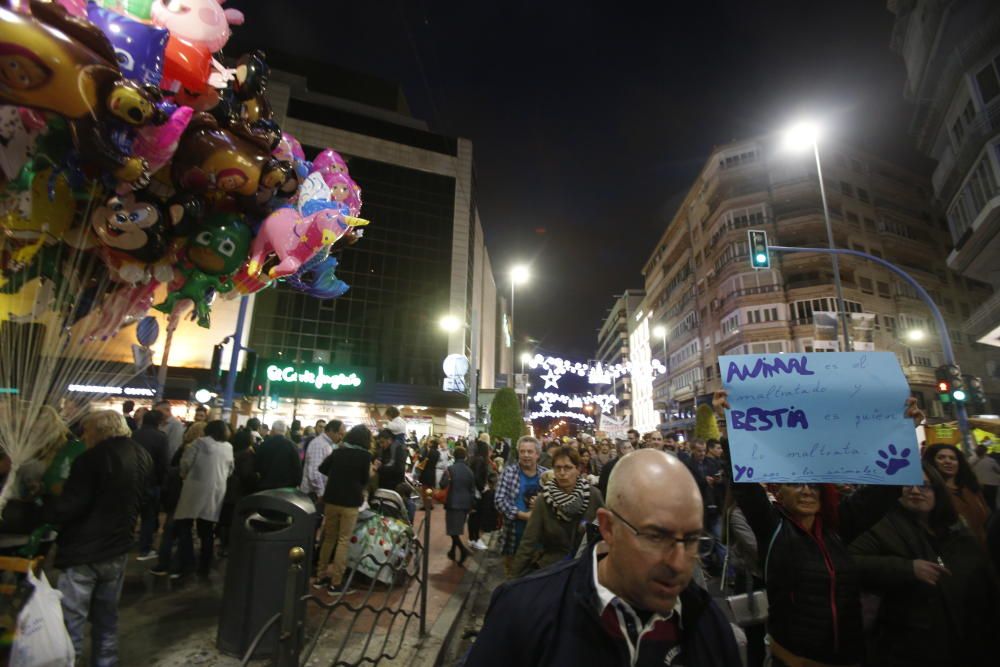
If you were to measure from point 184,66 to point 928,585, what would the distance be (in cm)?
690

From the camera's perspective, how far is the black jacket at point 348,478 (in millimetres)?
6316

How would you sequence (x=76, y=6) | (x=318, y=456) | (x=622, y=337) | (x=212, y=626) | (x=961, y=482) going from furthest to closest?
(x=622, y=337) < (x=318, y=456) < (x=212, y=626) < (x=961, y=482) < (x=76, y=6)

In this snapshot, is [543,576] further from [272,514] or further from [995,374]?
[995,374]

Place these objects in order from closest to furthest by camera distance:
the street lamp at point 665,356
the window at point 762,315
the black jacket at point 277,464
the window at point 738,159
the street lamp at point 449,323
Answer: the black jacket at point 277,464
the street lamp at point 449,323
the window at point 762,315
the window at point 738,159
the street lamp at point 665,356

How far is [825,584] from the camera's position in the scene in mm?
2764

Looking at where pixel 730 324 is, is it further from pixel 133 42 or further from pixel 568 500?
pixel 133 42

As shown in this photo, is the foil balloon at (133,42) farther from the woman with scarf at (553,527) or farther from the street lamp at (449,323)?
the street lamp at (449,323)

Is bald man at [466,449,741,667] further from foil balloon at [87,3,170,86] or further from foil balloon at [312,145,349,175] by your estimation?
foil balloon at [312,145,349,175]

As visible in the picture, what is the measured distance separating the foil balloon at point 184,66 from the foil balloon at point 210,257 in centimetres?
118

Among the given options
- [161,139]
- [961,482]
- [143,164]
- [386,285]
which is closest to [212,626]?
[143,164]

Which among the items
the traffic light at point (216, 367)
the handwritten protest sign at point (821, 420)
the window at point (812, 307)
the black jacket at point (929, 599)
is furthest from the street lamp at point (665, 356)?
the handwritten protest sign at point (821, 420)

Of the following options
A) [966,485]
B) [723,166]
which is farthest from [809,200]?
[966,485]

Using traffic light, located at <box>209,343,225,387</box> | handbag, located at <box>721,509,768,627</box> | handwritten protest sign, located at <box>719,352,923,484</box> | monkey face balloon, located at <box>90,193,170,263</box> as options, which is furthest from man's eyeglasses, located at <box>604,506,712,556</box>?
traffic light, located at <box>209,343,225,387</box>

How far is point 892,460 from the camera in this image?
2947 mm
